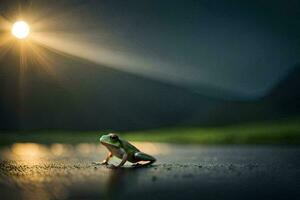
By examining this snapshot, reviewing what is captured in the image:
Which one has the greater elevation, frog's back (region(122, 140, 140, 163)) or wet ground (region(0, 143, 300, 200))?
frog's back (region(122, 140, 140, 163))

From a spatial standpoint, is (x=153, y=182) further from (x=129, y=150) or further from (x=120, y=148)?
(x=129, y=150)

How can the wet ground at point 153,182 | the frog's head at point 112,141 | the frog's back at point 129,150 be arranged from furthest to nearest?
the frog's back at point 129,150
the frog's head at point 112,141
the wet ground at point 153,182

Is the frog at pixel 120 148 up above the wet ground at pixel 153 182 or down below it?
above

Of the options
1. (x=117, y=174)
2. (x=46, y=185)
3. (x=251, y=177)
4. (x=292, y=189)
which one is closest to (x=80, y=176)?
(x=117, y=174)

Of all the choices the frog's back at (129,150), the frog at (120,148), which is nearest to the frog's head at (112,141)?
the frog at (120,148)

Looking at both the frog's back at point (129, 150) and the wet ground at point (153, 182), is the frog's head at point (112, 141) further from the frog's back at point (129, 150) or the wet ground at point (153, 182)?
the wet ground at point (153, 182)

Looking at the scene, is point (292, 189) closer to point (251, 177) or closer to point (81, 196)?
point (251, 177)

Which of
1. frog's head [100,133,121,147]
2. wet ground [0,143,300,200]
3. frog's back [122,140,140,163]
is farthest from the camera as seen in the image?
frog's back [122,140,140,163]

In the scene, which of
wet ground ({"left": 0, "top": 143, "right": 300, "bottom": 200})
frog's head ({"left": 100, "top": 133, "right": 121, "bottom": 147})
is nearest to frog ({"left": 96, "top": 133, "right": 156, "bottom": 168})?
frog's head ({"left": 100, "top": 133, "right": 121, "bottom": 147})

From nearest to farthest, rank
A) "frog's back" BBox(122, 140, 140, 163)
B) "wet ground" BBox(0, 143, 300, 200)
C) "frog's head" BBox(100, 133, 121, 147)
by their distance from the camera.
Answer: "wet ground" BBox(0, 143, 300, 200), "frog's head" BBox(100, 133, 121, 147), "frog's back" BBox(122, 140, 140, 163)

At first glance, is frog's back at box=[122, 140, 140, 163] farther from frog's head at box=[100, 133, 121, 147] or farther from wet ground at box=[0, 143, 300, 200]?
wet ground at box=[0, 143, 300, 200]

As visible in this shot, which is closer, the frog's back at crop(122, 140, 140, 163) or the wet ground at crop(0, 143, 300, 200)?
the wet ground at crop(0, 143, 300, 200)
